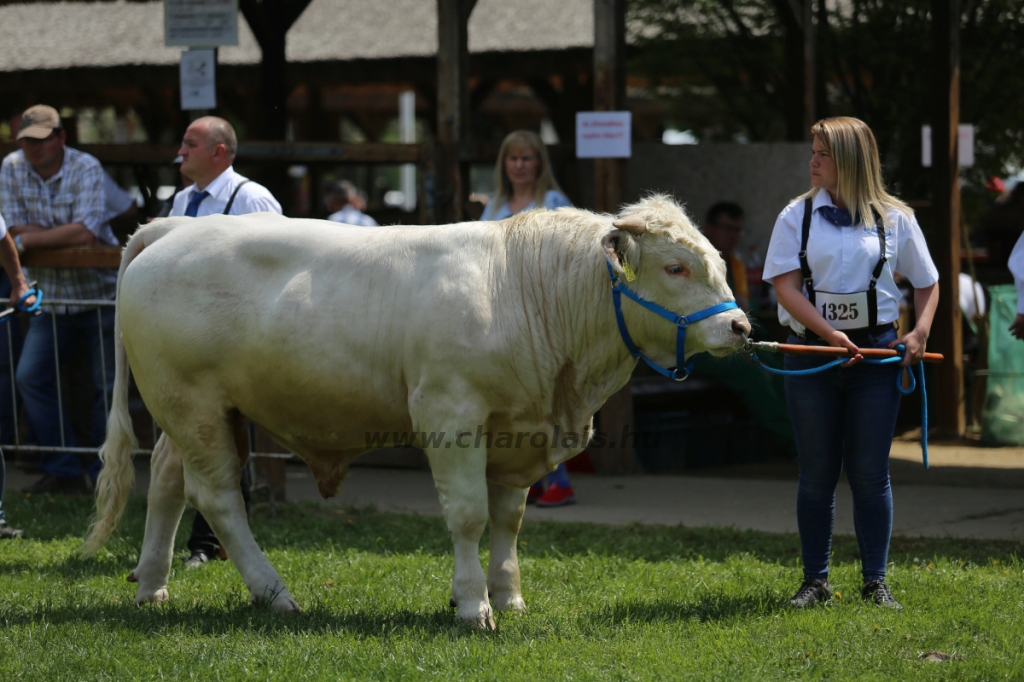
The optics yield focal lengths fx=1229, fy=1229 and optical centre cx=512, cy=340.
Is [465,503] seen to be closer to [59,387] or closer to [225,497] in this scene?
[225,497]

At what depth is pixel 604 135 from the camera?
8.01m

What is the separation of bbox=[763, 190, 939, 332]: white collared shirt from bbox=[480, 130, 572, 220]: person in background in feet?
7.57

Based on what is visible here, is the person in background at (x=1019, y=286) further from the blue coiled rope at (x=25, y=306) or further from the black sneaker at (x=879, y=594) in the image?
the blue coiled rope at (x=25, y=306)

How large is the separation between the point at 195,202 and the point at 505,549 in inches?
90.5

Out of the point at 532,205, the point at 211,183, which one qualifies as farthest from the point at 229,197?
the point at 532,205

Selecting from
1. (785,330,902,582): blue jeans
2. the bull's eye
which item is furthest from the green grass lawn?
the bull's eye

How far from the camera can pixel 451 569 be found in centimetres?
560

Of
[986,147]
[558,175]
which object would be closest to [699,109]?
[986,147]

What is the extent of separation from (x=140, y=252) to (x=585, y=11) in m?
10.1

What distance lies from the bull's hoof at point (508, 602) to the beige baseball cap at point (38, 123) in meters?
4.08

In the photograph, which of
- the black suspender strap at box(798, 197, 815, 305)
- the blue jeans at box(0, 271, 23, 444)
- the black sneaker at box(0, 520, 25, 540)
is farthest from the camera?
the blue jeans at box(0, 271, 23, 444)

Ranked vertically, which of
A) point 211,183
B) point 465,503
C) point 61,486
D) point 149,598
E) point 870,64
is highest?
point 870,64

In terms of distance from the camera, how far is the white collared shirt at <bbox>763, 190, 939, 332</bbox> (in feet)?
15.2

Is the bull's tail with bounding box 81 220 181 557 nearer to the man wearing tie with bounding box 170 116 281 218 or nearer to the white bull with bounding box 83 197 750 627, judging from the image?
the white bull with bounding box 83 197 750 627
